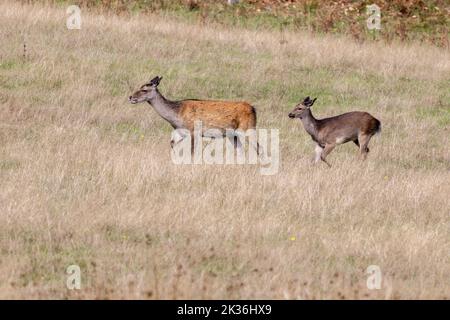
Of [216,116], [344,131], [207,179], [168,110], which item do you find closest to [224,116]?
[216,116]

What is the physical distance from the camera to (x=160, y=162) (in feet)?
45.1

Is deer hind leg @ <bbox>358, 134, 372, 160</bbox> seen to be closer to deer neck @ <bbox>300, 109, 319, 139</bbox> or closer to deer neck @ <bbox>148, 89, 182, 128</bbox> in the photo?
deer neck @ <bbox>300, 109, 319, 139</bbox>

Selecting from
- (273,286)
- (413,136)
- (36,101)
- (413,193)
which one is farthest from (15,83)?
(273,286)

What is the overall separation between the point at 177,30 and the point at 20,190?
1332cm

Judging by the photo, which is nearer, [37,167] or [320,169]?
[37,167]

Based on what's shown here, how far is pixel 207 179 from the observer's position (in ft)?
42.0

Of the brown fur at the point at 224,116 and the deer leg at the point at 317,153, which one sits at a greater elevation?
the brown fur at the point at 224,116

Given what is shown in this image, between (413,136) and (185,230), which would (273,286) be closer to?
(185,230)

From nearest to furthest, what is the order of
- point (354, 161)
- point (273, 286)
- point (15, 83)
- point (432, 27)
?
point (273, 286)
point (354, 161)
point (15, 83)
point (432, 27)

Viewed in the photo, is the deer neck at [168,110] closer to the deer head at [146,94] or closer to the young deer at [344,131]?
the deer head at [146,94]

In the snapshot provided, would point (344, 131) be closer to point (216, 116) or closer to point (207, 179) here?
point (216, 116)

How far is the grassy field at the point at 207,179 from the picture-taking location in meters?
9.25

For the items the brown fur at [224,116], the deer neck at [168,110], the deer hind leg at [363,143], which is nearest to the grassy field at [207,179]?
the deer hind leg at [363,143]

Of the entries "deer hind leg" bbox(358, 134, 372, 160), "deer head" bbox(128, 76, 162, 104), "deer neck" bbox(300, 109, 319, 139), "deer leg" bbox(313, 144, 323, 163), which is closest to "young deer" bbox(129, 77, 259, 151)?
"deer head" bbox(128, 76, 162, 104)
